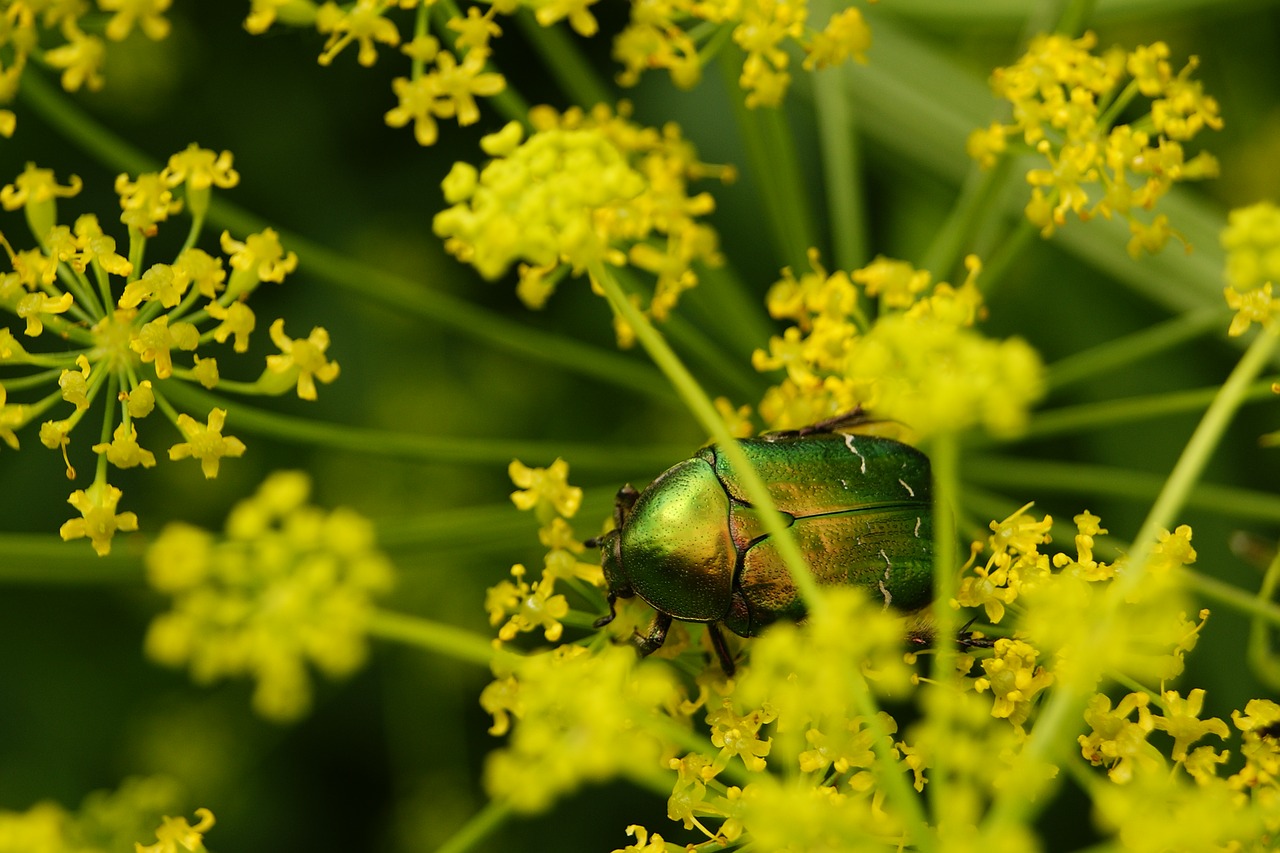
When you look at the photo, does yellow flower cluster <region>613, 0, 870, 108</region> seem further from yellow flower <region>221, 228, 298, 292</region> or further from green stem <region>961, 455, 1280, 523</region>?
green stem <region>961, 455, 1280, 523</region>

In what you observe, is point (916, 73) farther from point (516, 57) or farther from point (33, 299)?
point (33, 299)

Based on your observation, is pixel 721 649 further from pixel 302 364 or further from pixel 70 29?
pixel 70 29

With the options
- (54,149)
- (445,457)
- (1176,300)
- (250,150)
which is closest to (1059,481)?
(1176,300)

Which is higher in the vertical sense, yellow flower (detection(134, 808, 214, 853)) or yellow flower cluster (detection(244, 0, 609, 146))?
yellow flower cluster (detection(244, 0, 609, 146))

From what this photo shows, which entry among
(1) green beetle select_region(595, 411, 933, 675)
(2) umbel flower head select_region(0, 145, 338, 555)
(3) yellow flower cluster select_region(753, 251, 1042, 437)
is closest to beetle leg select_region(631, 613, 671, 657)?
(1) green beetle select_region(595, 411, 933, 675)

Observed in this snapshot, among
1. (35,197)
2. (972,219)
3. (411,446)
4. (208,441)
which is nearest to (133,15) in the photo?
(35,197)

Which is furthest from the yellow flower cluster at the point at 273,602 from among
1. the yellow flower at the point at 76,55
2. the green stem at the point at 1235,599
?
the green stem at the point at 1235,599
